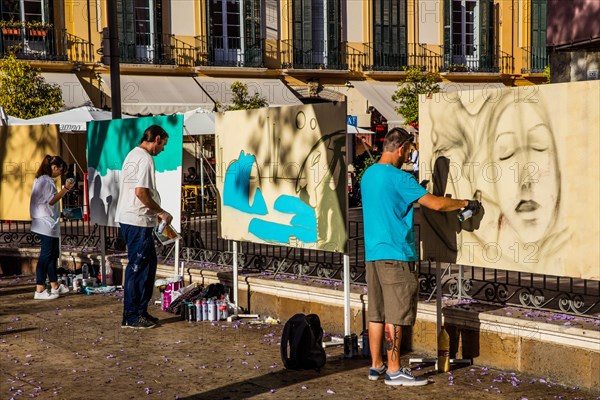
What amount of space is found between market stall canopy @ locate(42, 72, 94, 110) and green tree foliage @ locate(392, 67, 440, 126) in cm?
902

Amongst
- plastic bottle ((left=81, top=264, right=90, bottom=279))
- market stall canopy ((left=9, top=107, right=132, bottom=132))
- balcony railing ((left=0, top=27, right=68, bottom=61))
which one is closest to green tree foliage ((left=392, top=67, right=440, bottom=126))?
balcony railing ((left=0, top=27, right=68, bottom=61))

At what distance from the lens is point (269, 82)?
30.7m

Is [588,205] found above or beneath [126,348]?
above

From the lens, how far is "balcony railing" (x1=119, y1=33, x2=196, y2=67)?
28844mm

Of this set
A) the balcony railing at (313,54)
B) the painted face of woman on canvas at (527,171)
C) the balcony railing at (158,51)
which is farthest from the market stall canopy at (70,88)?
the painted face of woman on canvas at (527,171)

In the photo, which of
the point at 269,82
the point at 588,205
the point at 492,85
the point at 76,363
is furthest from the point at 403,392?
the point at 492,85

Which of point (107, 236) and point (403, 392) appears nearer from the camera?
point (403, 392)

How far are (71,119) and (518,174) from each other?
1494 cm

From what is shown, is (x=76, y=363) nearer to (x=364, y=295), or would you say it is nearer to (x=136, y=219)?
(x=136, y=219)

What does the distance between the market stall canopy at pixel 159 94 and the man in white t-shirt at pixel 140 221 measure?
59.3 ft

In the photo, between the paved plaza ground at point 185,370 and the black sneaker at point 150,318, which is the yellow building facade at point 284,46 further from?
the paved plaza ground at point 185,370

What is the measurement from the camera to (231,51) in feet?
101

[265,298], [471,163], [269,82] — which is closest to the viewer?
[471,163]

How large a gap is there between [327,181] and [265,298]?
1.78 m
